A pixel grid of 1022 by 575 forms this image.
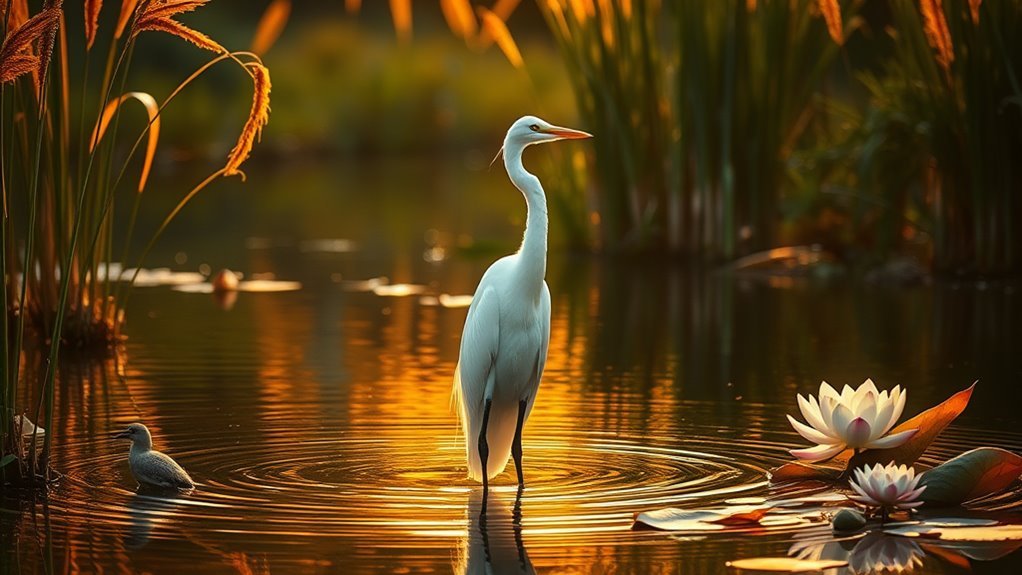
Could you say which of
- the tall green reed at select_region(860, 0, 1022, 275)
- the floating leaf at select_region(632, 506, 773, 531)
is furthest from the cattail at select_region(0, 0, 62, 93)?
the tall green reed at select_region(860, 0, 1022, 275)

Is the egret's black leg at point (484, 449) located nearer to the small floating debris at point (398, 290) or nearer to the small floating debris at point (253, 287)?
the small floating debris at point (398, 290)

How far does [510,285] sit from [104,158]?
9.04 feet

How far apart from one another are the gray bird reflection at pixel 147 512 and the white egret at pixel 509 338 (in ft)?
3.90

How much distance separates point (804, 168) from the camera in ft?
45.5

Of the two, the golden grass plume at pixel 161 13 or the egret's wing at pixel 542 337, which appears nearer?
the golden grass plume at pixel 161 13

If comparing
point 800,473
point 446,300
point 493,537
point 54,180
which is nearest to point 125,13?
point 54,180

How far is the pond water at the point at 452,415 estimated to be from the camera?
529 cm

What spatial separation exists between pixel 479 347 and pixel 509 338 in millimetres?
122

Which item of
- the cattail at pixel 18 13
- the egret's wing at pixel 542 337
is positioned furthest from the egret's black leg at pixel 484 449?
the cattail at pixel 18 13

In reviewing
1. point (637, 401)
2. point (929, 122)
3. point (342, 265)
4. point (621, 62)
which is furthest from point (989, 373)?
point (342, 265)

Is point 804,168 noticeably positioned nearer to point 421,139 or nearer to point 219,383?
point 219,383

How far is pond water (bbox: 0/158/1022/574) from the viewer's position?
5.29m

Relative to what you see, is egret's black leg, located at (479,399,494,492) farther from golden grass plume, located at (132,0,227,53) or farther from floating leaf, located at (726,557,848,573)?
golden grass plume, located at (132,0,227,53)

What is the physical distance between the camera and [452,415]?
779 centimetres
